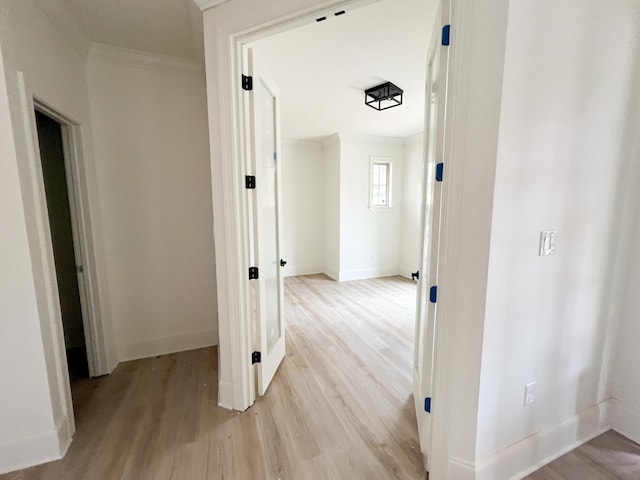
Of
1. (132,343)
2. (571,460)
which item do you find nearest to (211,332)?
(132,343)

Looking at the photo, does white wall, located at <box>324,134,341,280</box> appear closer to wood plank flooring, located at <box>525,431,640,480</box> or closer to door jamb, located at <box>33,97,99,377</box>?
door jamb, located at <box>33,97,99,377</box>

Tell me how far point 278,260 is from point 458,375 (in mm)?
1552

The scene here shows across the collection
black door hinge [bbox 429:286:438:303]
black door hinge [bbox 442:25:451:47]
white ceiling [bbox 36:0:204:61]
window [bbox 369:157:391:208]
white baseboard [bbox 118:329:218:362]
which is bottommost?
white baseboard [bbox 118:329:218:362]

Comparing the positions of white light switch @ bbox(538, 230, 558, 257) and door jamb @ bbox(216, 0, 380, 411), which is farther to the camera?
door jamb @ bbox(216, 0, 380, 411)

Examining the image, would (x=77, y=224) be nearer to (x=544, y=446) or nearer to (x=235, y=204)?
(x=235, y=204)

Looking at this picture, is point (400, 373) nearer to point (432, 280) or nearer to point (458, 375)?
point (458, 375)

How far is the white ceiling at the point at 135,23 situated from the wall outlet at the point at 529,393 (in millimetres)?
2853

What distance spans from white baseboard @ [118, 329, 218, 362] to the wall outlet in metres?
2.49

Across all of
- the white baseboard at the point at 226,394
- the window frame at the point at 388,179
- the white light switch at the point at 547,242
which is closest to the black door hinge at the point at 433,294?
the white light switch at the point at 547,242

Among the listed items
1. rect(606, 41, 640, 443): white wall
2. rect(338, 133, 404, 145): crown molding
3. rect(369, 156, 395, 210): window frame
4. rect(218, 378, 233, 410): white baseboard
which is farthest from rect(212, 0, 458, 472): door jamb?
rect(369, 156, 395, 210): window frame

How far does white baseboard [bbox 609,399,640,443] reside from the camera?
1641mm

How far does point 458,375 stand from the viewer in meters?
1.28

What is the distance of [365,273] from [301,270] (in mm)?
1283

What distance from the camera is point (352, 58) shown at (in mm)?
2299
